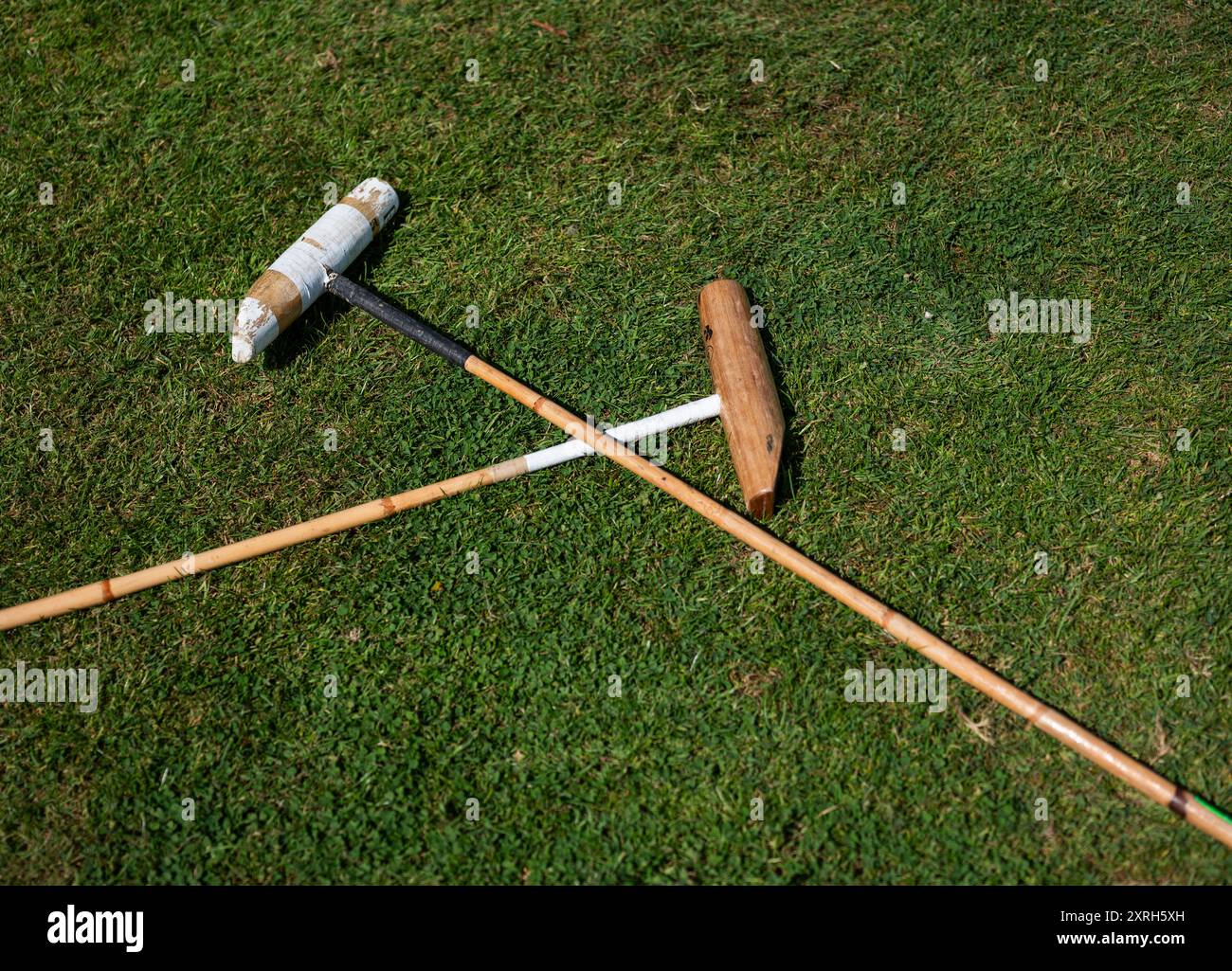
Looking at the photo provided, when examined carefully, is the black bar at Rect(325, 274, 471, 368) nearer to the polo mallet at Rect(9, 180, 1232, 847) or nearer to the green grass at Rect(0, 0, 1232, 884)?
the polo mallet at Rect(9, 180, 1232, 847)

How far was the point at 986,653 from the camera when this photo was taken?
149 inches

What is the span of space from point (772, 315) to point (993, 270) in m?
1.03

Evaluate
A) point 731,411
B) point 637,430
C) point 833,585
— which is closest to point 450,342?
point 637,430

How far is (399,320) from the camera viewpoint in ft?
14.4

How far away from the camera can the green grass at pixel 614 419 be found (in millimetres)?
3574

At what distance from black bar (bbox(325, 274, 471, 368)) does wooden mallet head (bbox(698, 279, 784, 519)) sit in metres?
1.04

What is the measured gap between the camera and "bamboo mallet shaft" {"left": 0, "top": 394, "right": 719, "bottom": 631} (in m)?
3.92

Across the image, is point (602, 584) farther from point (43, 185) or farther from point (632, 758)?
point (43, 185)

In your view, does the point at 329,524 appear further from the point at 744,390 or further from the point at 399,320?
the point at 744,390

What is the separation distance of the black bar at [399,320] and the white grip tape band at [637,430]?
1.84ft
